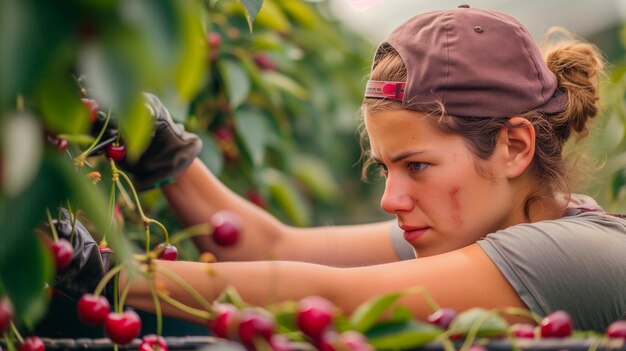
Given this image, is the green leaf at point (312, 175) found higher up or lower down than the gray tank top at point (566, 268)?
lower down

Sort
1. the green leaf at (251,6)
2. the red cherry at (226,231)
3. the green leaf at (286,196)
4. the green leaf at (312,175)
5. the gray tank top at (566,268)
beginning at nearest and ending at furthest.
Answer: the green leaf at (251,6) → the red cherry at (226,231) → the gray tank top at (566,268) → the green leaf at (286,196) → the green leaf at (312,175)

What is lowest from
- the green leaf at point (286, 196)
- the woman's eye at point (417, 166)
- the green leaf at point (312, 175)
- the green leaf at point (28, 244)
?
the green leaf at point (312, 175)

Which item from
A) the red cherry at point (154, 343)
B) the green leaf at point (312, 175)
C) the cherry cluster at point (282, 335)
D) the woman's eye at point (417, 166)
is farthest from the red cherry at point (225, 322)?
the green leaf at point (312, 175)

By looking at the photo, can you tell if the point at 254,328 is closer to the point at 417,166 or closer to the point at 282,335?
the point at 282,335

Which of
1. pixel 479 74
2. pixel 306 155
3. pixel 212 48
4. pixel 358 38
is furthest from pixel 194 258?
pixel 358 38

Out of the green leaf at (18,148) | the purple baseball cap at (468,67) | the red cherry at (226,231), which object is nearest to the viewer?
the green leaf at (18,148)

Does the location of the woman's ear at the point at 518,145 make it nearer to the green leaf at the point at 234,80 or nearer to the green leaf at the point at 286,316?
the green leaf at the point at 234,80

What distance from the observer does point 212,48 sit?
2.08 metres

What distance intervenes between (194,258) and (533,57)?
0.87 meters

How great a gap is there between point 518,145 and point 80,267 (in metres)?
0.83

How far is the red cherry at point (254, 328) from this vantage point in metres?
0.73

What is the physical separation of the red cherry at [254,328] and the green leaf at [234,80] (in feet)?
4.12

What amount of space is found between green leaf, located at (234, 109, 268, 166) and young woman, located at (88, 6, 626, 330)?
305mm

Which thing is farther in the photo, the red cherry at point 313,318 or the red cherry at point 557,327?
the red cherry at point 557,327
